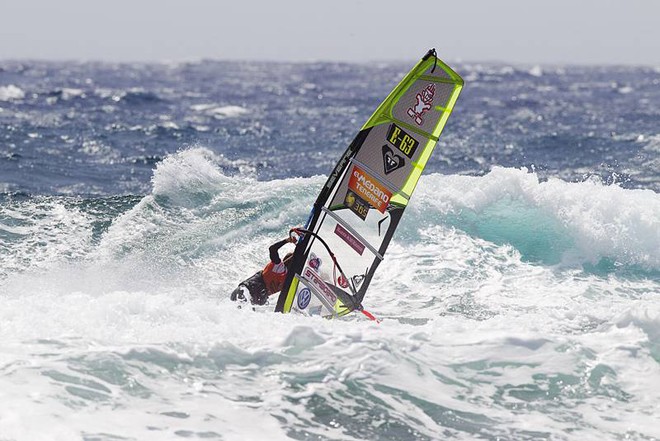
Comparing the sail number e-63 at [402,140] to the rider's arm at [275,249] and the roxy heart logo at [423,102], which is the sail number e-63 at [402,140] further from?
the rider's arm at [275,249]

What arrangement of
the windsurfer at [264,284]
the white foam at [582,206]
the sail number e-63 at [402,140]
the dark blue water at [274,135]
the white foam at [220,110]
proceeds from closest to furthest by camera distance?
the sail number e-63 at [402,140]
the windsurfer at [264,284]
the white foam at [582,206]
the dark blue water at [274,135]
the white foam at [220,110]

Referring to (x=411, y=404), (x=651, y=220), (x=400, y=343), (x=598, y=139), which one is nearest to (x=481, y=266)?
(x=651, y=220)

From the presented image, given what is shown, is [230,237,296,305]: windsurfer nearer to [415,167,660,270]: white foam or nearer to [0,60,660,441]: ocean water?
[0,60,660,441]: ocean water

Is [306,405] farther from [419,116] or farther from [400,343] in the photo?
[419,116]

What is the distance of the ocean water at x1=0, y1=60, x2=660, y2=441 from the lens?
575cm

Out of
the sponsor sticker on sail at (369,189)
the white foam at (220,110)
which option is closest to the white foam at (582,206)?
the sponsor sticker on sail at (369,189)

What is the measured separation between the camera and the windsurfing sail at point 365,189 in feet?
25.2

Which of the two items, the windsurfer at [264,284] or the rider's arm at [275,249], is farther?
the windsurfer at [264,284]

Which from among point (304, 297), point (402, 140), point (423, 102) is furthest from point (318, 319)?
point (423, 102)

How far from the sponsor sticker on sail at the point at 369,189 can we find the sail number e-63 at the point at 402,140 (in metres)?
0.36

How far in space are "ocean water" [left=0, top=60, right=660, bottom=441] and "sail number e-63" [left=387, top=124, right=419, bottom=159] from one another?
1525mm

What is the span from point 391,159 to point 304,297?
1.45 meters

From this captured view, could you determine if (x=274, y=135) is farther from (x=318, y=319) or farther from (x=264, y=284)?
(x=318, y=319)

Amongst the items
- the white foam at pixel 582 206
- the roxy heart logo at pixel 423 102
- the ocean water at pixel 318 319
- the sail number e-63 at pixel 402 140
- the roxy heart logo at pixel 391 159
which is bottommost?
the ocean water at pixel 318 319
